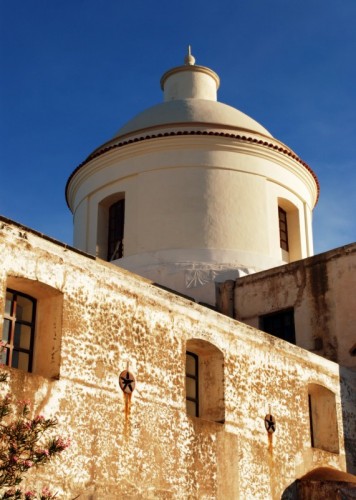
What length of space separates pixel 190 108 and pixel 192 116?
1.37 feet

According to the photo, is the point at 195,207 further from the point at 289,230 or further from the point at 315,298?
the point at 315,298

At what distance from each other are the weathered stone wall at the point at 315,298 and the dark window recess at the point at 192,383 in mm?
3796

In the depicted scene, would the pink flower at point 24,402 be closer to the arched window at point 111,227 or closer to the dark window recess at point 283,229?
the arched window at point 111,227

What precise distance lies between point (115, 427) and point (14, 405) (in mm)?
1593

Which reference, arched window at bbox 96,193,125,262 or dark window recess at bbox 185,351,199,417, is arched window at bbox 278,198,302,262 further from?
dark window recess at bbox 185,351,199,417

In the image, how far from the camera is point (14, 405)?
8492 millimetres

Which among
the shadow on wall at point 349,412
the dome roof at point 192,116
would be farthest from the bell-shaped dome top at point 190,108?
the shadow on wall at point 349,412

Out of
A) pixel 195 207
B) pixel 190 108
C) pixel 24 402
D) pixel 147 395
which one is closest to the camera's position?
pixel 24 402

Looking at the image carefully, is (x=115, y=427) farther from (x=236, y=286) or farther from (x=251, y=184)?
(x=251, y=184)

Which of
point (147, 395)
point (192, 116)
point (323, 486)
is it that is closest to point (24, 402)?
point (147, 395)

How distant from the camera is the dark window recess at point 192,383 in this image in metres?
11.6

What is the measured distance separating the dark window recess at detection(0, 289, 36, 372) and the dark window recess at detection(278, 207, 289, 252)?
9.06m

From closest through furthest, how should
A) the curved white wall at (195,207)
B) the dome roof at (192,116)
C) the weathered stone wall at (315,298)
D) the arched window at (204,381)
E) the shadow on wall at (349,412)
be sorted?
the arched window at (204,381)
the shadow on wall at (349,412)
the weathered stone wall at (315,298)
the curved white wall at (195,207)
the dome roof at (192,116)

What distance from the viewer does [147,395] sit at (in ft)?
33.7
